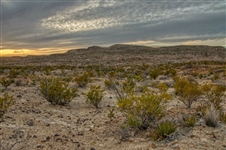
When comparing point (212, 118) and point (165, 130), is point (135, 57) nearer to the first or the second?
point (212, 118)

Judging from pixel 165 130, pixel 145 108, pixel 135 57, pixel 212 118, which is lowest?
pixel 165 130

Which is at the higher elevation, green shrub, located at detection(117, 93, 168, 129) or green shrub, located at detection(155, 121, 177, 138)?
green shrub, located at detection(117, 93, 168, 129)

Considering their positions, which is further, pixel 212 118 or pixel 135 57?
pixel 135 57

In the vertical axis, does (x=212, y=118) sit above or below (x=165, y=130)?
above

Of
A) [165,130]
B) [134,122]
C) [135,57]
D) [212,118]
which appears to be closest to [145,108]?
[134,122]

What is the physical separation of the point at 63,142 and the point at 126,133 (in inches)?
70.1

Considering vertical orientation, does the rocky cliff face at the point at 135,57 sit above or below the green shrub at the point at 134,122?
above

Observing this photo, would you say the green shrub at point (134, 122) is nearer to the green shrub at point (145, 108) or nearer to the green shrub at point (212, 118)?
the green shrub at point (145, 108)

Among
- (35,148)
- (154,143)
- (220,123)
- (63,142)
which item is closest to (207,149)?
(154,143)

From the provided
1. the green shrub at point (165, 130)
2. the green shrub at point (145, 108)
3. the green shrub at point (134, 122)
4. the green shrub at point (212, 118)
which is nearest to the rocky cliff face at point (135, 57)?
the green shrub at point (145, 108)

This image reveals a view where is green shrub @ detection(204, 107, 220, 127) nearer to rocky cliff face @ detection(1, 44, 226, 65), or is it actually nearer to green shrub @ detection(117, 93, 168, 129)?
green shrub @ detection(117, 93, 168, 129)

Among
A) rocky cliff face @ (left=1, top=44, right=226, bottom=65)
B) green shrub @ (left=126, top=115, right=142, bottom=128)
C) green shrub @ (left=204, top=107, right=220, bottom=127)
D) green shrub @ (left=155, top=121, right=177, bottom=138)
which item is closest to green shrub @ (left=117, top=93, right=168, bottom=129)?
green shrub @ (left=126, top=115, right=142, bottom=128)

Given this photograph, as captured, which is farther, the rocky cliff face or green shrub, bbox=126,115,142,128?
the rocky cliff face

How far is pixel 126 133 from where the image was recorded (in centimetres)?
661
